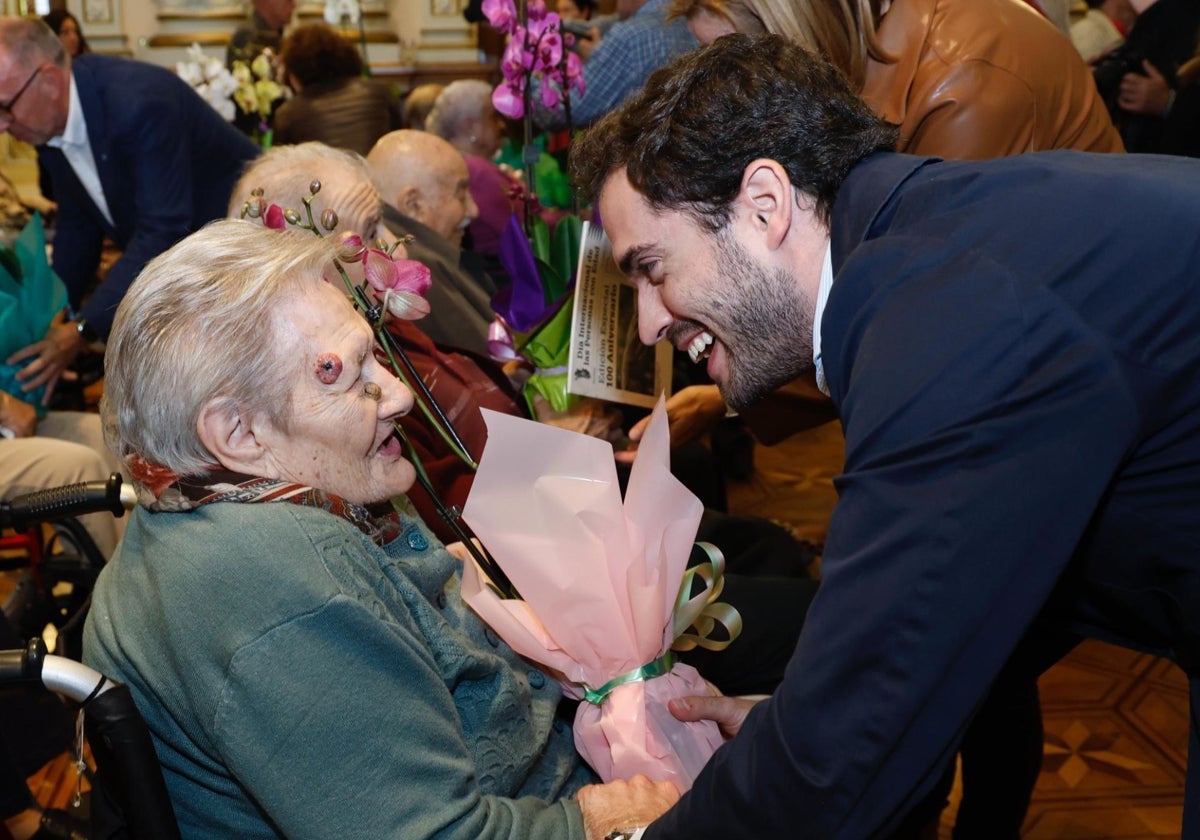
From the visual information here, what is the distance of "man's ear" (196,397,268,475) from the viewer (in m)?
1.32

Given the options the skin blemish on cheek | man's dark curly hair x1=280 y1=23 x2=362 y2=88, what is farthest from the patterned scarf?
man's dark curly hair x1=280 y1=23 x2=362 y2=88

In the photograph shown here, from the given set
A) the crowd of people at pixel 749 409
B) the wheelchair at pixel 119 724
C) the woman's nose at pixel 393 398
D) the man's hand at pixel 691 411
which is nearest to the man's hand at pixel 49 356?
Answer: the crowd of people at pixel 749 409

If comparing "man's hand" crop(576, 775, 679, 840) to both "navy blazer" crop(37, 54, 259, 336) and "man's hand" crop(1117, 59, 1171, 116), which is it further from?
"man's hand" crop(1117, 59, 1171, 116)

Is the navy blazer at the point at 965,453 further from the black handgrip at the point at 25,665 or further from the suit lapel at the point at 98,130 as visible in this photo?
the suit lapel at the point at 98,130

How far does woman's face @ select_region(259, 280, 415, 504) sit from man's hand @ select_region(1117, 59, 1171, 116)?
3235 millimetres

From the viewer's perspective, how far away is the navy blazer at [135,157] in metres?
3.23

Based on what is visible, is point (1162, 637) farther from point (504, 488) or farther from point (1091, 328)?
point (504, 488)

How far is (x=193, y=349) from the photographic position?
1299 millimetres

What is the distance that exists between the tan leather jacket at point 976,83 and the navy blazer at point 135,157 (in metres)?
2.06

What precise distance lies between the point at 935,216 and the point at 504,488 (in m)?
0.65

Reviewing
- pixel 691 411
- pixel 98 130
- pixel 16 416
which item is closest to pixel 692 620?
pixel 691 411

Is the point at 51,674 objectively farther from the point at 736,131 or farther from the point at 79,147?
the point at 79,147

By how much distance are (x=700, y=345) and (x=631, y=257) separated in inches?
6.8

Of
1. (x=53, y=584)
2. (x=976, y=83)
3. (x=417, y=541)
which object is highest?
(x=976, y=83)
